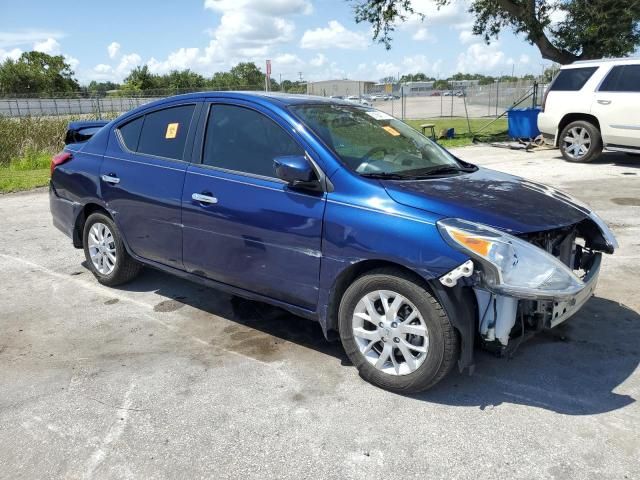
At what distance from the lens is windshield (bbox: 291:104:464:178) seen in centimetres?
372

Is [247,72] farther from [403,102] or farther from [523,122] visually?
[523,122]

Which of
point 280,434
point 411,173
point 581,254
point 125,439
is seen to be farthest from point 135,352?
point 581,254

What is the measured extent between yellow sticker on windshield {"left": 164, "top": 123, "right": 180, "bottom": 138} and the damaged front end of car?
2.35 meters

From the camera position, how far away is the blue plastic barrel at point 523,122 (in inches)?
586

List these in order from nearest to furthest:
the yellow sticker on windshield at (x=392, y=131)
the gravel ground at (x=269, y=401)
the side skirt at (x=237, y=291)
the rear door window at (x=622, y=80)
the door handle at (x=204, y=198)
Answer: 1. the gravel ground at (x=269, y=401)
2. the side skirt at (x=237, y=291)
3. the door handle at (x=204, y=198)
4. the yellow sticker on windshield at (x=392, y=131)
5. the rear door window at (x=622, y=80)

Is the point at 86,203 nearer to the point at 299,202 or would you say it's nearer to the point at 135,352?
the point at 135,352

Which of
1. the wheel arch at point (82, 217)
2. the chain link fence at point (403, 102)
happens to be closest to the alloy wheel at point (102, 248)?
the wheel arch at point (82, 217)

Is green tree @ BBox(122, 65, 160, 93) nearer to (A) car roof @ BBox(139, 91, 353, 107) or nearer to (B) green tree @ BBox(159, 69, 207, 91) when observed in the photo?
(B) green tree @ BBox(159, 69, 207, 91)

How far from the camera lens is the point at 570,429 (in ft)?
9.75

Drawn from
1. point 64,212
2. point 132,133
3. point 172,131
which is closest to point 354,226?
point 172,131

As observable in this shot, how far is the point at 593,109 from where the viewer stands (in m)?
11.2

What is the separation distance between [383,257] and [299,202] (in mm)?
688

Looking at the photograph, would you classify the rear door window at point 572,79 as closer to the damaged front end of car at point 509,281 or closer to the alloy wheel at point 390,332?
the damaged front end of car at point 509,281

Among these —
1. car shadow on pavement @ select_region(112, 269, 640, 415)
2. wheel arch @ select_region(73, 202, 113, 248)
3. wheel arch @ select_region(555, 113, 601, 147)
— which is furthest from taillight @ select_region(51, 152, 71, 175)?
wheel arch @ select_region(555, 113, 601, 147)
